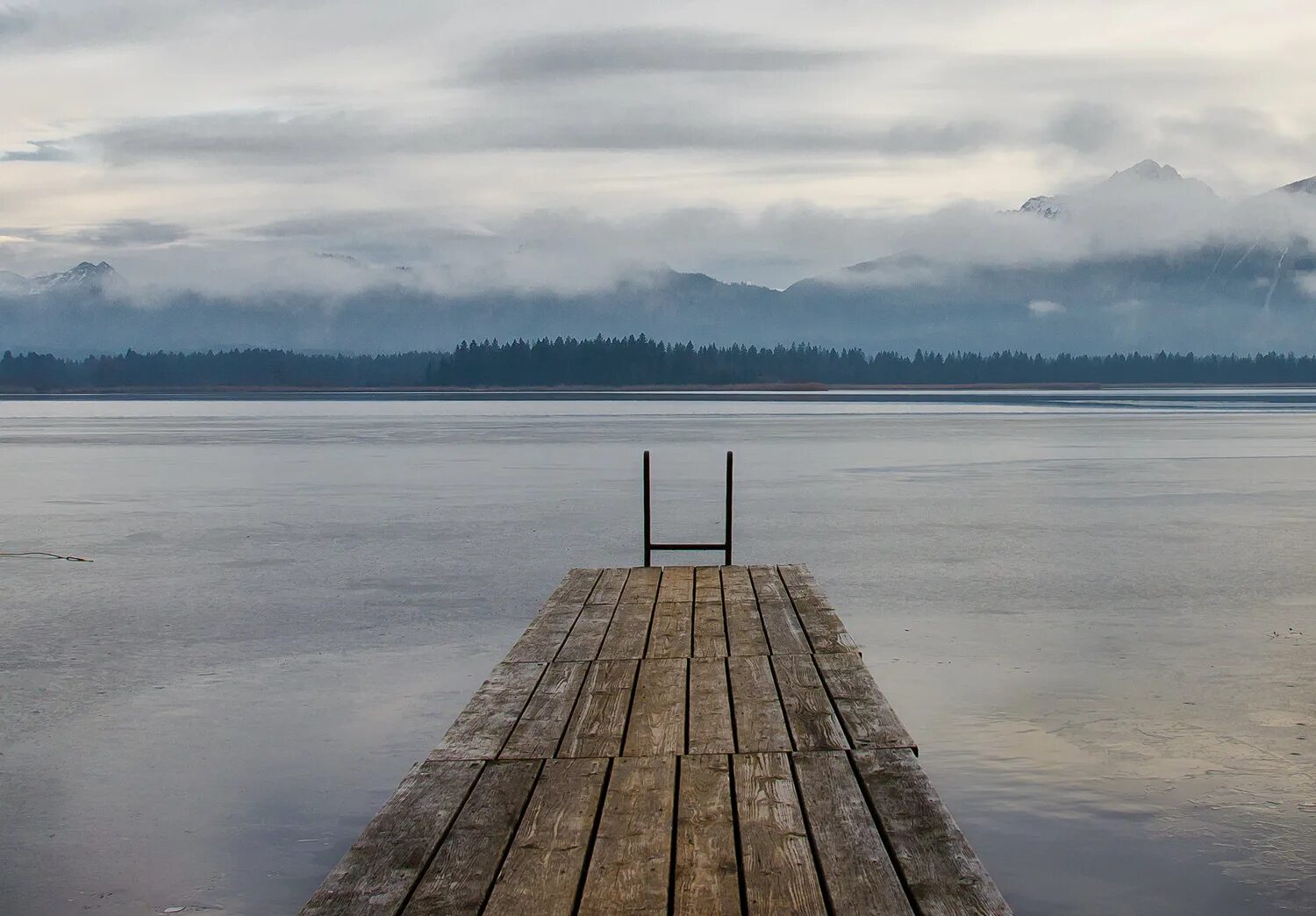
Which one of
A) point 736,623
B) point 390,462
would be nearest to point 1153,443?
point 390,462

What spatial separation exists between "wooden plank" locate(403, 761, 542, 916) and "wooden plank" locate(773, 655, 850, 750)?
1441mm

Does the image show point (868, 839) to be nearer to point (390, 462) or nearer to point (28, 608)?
point (28, 608)

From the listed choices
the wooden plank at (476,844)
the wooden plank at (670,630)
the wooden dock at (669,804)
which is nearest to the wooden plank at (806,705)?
the wooden dock at (669,804)

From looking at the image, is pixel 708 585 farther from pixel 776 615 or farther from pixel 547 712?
pixel 547 712

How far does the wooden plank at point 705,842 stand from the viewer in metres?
5.01

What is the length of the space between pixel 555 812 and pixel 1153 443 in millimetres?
45686

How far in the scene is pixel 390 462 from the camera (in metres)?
39.2

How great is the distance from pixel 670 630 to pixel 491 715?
10.00 feet

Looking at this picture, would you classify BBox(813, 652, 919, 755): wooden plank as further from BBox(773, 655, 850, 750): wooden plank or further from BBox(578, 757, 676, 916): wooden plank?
BBox(578, 757, 676, 916): wooden plank

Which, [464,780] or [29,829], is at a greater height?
[464,780]

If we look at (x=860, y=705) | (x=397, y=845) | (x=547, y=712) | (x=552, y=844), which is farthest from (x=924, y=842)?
(x=547, y=712)

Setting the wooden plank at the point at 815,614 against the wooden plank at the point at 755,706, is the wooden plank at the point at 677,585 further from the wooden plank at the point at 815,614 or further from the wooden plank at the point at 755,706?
the wooden plank at the point at 755,706

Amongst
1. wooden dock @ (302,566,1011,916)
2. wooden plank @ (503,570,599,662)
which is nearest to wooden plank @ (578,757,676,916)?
wooden dock @ (302,566,1011,916)

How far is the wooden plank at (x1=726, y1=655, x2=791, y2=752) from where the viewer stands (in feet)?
23.6
